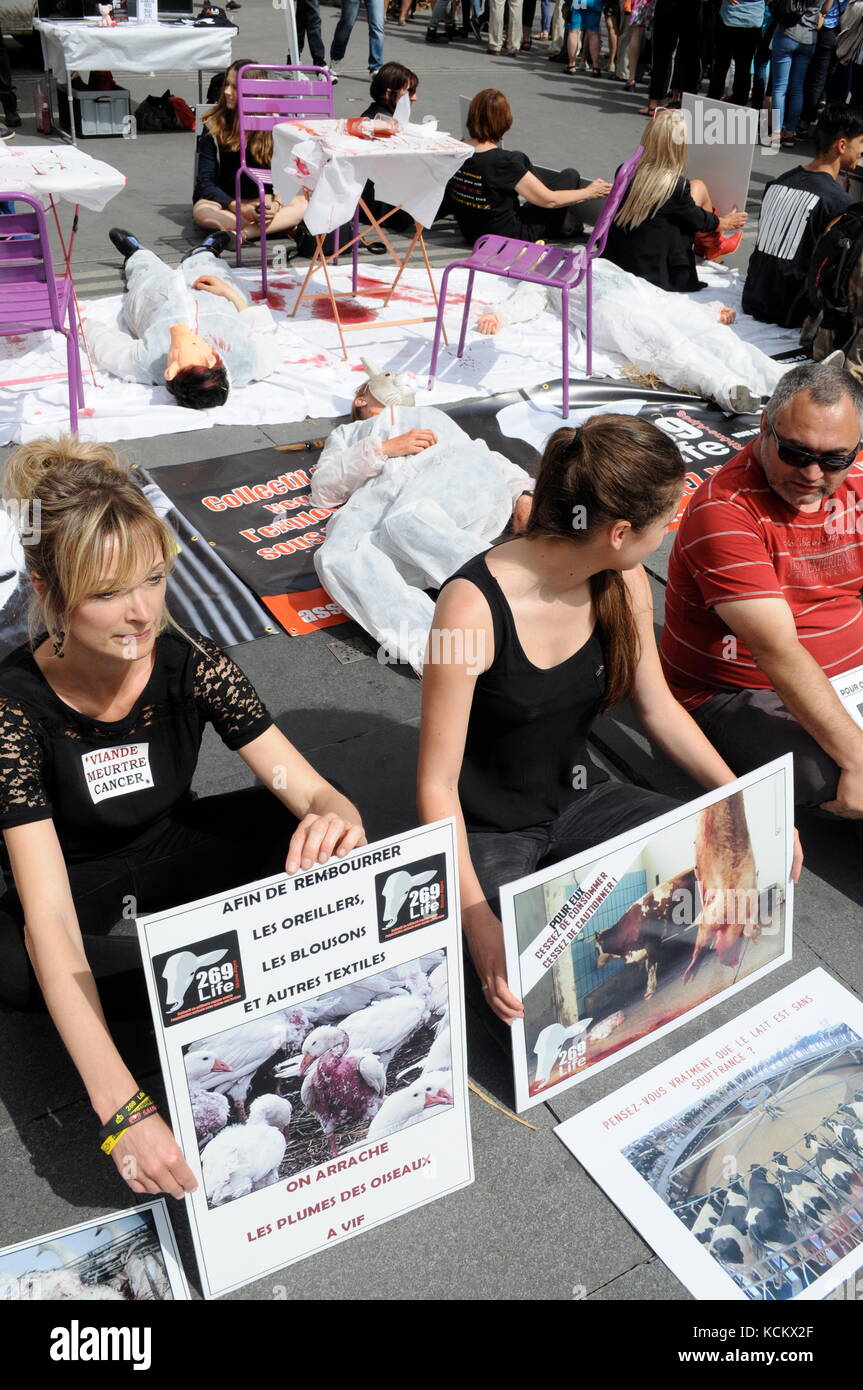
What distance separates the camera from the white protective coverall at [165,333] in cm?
530

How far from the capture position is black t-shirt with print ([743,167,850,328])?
241 inches

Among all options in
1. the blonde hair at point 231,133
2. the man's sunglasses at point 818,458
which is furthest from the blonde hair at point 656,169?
the man's sunglasses at point 818,458

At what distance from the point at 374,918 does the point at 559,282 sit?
160 inches

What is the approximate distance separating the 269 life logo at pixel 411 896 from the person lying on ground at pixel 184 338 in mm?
3832

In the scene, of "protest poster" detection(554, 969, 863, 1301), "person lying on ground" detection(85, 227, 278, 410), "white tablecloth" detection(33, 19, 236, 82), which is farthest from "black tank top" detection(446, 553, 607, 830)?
"white tablecloth" detection(33, 19, 236, 82)

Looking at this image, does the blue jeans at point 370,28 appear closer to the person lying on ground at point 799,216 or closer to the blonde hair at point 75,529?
the person lying on ground at point 799,216

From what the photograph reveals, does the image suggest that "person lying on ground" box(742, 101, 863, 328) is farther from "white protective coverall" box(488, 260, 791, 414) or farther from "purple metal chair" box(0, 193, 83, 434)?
"purple metal chair" box(0, 193, 83, 434)

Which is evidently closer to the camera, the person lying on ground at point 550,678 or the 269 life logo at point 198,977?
the 269 life logo at point 198,977

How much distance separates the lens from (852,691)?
2.69 m

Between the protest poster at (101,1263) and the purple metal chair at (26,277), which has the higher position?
the purple metal chair at (26,277)

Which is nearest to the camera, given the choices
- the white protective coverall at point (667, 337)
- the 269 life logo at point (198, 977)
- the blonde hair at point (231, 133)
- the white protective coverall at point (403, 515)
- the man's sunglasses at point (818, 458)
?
the 269 life logo at point (198, 977)

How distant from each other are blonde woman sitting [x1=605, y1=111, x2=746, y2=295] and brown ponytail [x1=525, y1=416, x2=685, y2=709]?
461 cm
